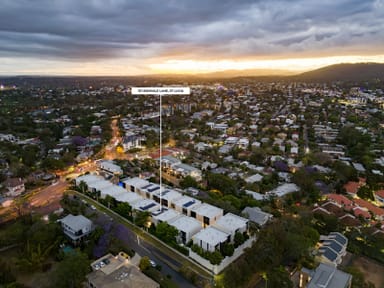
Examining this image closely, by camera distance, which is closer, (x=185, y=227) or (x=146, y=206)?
(x=185, y=227)

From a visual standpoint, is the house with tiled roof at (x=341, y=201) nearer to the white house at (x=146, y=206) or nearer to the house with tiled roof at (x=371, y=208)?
the house with tiled roof at (x=371, y=208)

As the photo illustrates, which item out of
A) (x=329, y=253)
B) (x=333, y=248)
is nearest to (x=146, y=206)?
(x=329, y=253)

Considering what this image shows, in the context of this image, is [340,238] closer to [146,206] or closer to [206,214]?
[206,214]

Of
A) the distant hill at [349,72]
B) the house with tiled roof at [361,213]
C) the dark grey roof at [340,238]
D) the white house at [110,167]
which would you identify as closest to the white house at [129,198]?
the white house at [110,167]

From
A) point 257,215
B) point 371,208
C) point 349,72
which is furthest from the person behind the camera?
point 349,72

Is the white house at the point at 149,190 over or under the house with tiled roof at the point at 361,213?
over

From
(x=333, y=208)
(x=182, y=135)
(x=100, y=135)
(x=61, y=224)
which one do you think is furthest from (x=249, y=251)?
(x=100, y=135)

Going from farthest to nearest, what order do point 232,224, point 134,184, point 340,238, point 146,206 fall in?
point 134,184 → point 146,206 → point 232,224 → point 340,238

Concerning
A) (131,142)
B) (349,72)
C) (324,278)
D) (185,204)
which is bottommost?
(324,278)

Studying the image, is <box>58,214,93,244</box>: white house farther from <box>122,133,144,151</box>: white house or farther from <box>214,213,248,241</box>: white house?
<box>122,133,144,151</box>: white house
